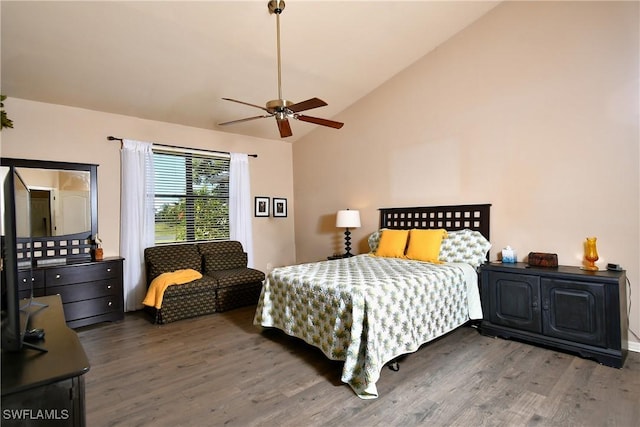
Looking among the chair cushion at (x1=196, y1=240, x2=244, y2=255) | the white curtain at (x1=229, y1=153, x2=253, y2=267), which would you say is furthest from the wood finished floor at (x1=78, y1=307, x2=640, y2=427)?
the white curtain at (x1=229, y1=153, x2=253, y2=267)

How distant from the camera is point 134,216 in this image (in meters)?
4.32

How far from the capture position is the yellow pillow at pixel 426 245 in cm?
368

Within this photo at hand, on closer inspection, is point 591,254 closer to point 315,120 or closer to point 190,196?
point 315,120

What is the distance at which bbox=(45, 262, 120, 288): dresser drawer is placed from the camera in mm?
3391

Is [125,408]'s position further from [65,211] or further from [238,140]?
[238,140]

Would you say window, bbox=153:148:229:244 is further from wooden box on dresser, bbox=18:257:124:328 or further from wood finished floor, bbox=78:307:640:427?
wood finished floor, bbox=78:307:640:427

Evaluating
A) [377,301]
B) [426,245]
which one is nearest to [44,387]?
[377,301]

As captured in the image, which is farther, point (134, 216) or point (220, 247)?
point (220, 247)

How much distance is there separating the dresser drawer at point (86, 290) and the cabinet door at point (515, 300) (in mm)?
4191

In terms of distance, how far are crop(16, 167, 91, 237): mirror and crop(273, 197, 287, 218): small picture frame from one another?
280 cm

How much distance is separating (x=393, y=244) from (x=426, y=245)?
1.47 feet

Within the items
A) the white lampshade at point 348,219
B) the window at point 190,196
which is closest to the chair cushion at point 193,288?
the window at point 190,196

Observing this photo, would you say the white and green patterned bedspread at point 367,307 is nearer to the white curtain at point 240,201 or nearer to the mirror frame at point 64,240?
the white curtain at point 240,201

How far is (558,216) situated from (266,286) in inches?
118
